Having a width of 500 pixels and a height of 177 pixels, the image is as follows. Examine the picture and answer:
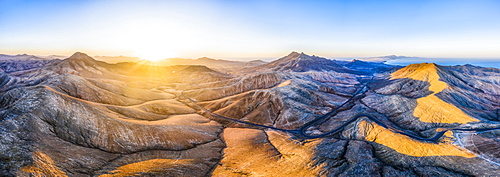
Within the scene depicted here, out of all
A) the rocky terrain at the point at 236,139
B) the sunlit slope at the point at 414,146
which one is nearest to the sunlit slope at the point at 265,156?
the rocky terrain at the point at 236,139

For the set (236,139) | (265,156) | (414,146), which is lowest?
(236,139)

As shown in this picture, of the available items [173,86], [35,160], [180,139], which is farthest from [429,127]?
[173,86]

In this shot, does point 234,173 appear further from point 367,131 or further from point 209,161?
point 367,131

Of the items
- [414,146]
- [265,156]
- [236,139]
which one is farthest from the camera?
[236,139]

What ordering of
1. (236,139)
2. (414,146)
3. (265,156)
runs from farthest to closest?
(236,139) < (265,156) < (414,146)

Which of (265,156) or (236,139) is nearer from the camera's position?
(265,156)

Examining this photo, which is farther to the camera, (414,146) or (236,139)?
(236,139)

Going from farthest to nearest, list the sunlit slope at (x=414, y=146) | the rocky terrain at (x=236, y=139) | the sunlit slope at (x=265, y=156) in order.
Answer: the sunlit slope at (x=414, y=146)
the sunlit slope at (x=265, y=156)
the rocky terrain at (x=236, y=139)

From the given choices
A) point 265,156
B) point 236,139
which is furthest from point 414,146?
point 236,139

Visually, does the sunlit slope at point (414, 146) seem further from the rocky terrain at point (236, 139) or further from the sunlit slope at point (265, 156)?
the sunlit slope at point (265, 156)

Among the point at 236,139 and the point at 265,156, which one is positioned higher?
the point at 265,156

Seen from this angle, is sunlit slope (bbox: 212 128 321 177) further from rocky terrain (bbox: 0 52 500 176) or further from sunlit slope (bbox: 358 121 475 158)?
sunlit slope (bbox: 358 121 475 158)

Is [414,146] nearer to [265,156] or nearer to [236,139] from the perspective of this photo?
[265,156]
